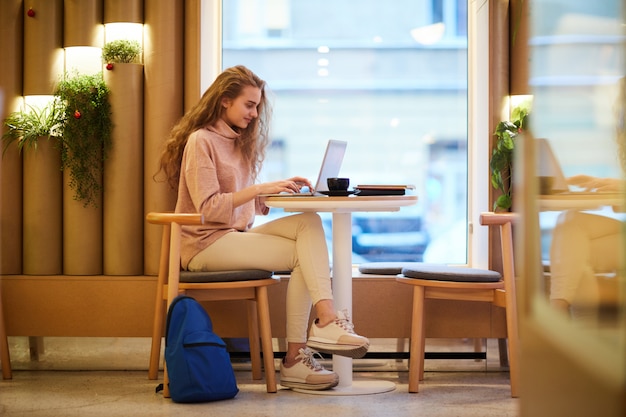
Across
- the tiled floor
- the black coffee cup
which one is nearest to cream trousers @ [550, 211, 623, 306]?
the tiled floor

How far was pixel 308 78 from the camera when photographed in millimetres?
4461

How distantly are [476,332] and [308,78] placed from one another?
1576mm

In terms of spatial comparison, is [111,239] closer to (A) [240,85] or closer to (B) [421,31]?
(A) [240,85]

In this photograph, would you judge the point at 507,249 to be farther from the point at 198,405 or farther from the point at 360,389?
the point at 198,405

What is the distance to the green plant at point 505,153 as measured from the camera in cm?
405

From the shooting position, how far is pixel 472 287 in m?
3.44

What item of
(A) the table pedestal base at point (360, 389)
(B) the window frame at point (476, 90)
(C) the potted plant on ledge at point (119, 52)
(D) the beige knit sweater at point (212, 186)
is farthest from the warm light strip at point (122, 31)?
(A) the table pedestal base at point (360, 389)

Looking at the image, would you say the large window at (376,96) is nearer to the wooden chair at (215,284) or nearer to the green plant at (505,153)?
the green plant at (505,153)

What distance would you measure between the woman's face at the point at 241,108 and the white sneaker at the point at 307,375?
41.1 inches

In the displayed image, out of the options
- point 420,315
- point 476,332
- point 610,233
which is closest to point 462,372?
point 476,332

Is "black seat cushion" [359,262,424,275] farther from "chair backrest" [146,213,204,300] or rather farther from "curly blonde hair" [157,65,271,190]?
"chair backrest" [146,213,204,300]

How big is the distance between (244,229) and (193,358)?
712mm

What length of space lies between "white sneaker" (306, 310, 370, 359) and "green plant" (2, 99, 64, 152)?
1712mm

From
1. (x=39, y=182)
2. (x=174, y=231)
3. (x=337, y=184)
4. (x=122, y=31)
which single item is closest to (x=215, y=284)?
(x=174, y=231)
